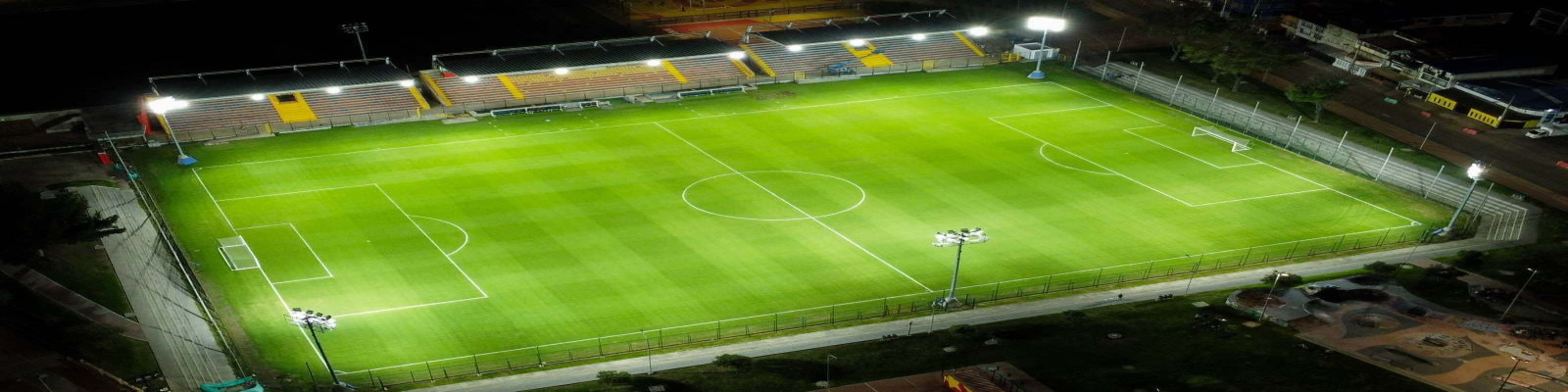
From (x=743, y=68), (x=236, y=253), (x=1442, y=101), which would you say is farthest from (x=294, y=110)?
(x=1442, y=101)

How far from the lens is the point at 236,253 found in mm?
54094

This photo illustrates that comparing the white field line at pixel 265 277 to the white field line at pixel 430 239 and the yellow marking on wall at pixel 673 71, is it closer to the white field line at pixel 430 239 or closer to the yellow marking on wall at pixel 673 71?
the white field line at pixel 430 239

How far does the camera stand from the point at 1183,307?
49844 millimetres

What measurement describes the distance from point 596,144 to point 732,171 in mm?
10804

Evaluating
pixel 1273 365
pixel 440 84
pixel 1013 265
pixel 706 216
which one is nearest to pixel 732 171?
pixel 706 216

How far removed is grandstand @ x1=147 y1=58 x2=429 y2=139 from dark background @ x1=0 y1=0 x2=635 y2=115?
8846mm

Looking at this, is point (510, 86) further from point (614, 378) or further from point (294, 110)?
point (614, 378)

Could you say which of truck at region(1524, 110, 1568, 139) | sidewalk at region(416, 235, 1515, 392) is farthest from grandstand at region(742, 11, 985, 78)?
sidewalk at region(416, 235, 1515, 392)

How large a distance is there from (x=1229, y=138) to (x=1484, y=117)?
2205 cm

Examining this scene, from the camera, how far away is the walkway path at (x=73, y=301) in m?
46.0

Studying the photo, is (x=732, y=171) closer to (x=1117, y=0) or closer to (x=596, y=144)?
(x=596, y=144)

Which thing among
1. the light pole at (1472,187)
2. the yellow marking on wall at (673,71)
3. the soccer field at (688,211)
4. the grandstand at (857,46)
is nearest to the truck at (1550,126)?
the light pole at (1472,187)

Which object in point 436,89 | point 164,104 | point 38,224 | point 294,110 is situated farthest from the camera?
point 436,89

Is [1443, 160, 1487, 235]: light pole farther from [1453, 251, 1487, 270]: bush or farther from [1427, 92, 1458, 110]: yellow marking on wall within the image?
[1427, 92, 1458, 110]: yellow marking on wall
